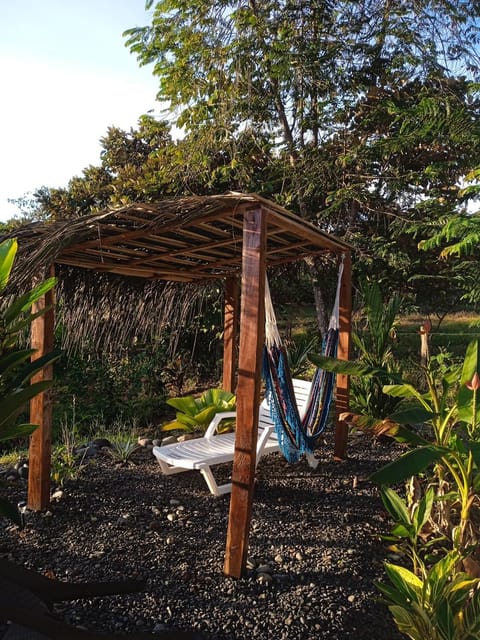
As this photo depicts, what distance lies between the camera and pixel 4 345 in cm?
155

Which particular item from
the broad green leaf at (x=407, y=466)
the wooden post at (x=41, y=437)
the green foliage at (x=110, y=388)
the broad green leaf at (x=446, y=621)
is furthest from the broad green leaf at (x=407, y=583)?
the green foliage at (x=110, y=388)

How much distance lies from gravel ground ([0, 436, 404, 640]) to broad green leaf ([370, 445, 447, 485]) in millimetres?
614

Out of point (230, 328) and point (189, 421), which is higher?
point (230, 328)

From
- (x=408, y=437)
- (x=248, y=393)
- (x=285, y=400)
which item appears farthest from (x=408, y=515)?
(x=285, y=400)

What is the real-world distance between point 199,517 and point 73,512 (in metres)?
0.82

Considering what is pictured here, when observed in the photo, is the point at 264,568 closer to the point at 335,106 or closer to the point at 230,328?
the point at 230,328

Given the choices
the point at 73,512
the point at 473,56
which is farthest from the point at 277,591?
the point at 473,56

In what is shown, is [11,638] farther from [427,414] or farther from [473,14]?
[473,14]

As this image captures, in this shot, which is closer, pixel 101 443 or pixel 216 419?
pixel 216 419

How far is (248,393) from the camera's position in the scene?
8.02ft

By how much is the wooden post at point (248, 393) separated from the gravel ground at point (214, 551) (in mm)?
210

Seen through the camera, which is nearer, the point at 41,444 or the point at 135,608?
the point at 135,608

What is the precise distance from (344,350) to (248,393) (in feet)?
6.49

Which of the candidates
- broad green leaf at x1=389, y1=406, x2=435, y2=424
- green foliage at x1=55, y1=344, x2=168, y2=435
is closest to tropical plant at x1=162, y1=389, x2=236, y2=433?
green foliage at x1=55, y1=344, x2=168, y2=435
